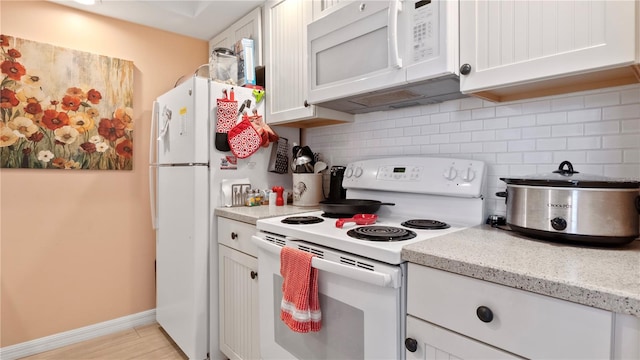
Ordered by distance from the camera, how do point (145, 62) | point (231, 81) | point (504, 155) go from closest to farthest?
point (504, 155)
point (231, 81)
point (145, 62)

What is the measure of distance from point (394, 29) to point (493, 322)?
1.12 meters

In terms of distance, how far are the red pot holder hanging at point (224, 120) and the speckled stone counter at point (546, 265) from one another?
1.32 meters

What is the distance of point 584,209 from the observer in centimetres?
94

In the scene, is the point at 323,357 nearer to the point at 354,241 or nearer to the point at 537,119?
the point at 354,241

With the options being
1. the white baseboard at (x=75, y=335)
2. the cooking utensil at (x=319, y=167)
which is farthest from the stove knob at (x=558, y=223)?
the white baseboard at (x=75, y=335)

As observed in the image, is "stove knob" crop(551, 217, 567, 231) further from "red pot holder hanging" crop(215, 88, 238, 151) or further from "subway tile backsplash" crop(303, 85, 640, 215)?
"red pot holder hanging" crop(215, 88, 238, 151)

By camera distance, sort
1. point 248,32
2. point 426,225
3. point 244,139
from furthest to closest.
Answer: point 248,32, point 244,139, point 426,225

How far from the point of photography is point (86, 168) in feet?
7.42

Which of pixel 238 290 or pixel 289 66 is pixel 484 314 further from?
pixel 289 66

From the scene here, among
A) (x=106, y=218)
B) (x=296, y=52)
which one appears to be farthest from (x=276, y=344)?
(x=106, y=218)

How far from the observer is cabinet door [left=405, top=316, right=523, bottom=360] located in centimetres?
81

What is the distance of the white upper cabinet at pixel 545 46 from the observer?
0.90m

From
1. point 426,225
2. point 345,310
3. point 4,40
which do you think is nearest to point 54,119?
point 4,40

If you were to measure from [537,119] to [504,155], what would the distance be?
0.18 m
